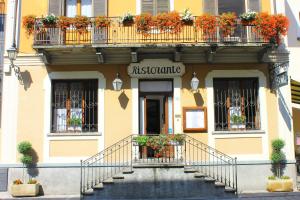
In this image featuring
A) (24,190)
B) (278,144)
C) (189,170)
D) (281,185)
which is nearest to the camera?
(189,170)

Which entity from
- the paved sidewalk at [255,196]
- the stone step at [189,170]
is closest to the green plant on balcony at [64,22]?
the paved sidewalk at [255,196]

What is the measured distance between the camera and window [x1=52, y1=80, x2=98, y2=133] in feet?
47.5

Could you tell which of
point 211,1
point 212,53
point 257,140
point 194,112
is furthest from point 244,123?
point 211,1

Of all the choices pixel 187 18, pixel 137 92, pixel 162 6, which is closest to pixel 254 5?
pixel 187 18

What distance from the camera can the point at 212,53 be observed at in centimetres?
1391

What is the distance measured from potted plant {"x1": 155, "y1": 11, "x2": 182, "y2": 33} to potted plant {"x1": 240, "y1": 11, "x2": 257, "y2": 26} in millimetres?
2138

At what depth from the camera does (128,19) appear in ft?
46.7

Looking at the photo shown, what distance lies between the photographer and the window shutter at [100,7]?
48.2ft

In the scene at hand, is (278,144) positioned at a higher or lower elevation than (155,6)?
lower

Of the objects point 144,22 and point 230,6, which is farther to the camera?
point 230,6

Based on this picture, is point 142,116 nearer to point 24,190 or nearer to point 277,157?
point 24,190

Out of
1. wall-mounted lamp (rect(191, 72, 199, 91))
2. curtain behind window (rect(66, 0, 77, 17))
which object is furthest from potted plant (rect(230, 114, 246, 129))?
curtain behind window (rect(66, 0, 77, 17))

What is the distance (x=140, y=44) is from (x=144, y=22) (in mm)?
851

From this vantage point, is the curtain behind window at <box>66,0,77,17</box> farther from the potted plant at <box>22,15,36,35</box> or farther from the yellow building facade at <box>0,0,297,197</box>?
the potted plant at <box>22,15,36,35</box>
